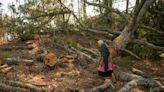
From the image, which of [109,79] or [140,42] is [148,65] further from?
[109,79]

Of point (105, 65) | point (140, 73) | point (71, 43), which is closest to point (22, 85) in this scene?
point (105, 65)

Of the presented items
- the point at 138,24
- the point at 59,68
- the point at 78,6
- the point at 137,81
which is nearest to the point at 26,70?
the point at 59,68

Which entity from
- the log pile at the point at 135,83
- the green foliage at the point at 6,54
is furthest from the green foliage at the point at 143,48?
the green foliage at the point at 6,54

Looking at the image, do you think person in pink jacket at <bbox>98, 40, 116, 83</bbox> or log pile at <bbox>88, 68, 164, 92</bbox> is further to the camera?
person in pink jacket at <bbox>98, 40, 116, 83</bbox>

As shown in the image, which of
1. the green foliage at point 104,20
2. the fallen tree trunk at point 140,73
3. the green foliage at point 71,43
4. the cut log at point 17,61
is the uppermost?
the green foliage at point 104,20

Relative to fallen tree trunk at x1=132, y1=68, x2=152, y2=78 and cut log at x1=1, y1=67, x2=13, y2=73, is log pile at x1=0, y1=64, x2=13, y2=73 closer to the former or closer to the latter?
cut log at x1=1, y1=67, x2=13, y2=73

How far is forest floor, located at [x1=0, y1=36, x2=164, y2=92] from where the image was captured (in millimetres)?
7427

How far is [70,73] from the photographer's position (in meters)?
8.12

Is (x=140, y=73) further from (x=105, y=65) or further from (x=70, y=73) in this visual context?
(x=70, y=73)

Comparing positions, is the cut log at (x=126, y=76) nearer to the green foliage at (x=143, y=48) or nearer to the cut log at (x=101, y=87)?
the cut log at (x=101, y=87)

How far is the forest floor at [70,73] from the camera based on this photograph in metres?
7.43

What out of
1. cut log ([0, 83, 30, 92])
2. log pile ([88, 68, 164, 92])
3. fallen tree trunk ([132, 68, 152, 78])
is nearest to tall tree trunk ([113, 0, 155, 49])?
fallen tree trunk ([132, 68, 152, 78])

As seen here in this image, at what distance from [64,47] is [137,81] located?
10.7ft

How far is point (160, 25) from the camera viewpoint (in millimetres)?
10867
